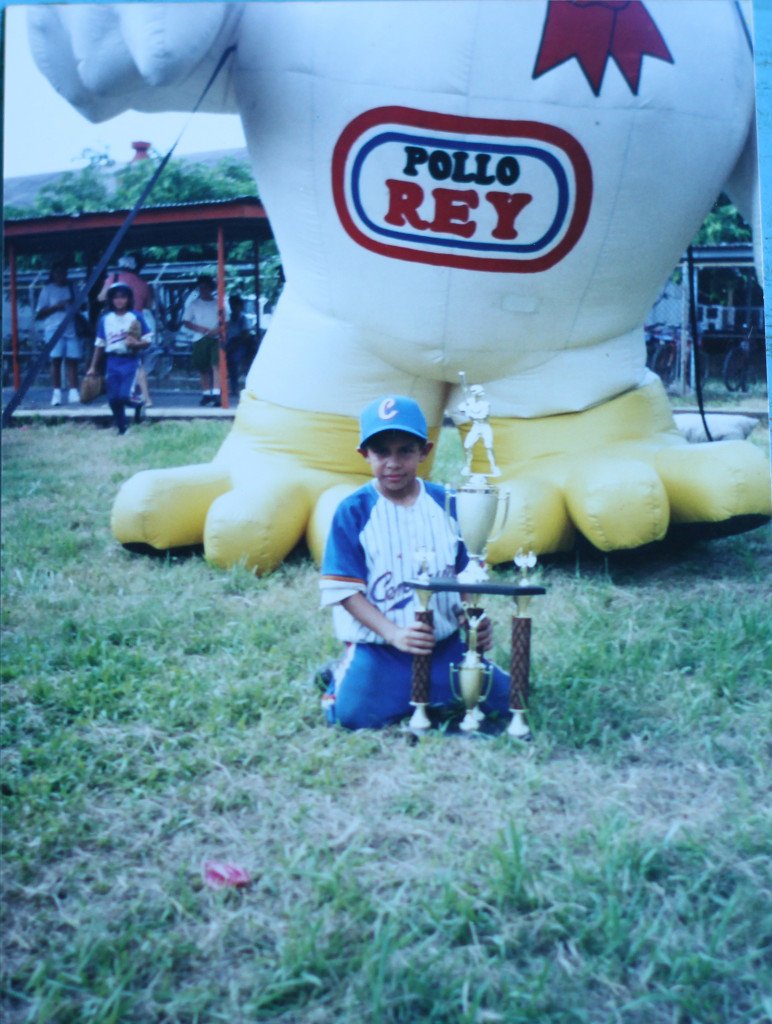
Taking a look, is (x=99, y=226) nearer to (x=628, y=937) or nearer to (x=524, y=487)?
(x=524, y=487)

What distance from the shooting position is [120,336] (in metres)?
2.05

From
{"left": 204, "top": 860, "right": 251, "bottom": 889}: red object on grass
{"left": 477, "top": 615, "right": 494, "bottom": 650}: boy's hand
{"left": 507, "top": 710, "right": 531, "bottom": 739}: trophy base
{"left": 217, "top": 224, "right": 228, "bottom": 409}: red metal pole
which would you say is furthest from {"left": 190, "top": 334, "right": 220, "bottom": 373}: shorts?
{"left": 204, "top": 860, "right": 251, "bottom": 889}: red object on grass

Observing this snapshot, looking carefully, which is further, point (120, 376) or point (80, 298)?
point (120, 376)

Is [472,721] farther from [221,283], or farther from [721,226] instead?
[721,226]

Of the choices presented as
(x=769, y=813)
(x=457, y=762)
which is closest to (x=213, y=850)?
(x=457, y=762)

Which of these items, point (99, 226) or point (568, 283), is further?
point (568, 283)

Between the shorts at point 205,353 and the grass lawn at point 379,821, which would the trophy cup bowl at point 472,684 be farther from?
the shorts at point 205,353

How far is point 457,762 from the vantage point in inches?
60.6

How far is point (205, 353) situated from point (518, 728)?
3.99 feet

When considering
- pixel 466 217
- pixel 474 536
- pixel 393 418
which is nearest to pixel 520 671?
pixel 474 536

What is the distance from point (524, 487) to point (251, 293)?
0.80 meters

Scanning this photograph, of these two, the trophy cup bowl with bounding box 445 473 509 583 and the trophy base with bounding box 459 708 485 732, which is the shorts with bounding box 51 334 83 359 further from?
the trophy base with bounding box 459 708 485 732

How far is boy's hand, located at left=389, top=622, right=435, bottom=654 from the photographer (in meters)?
1.60

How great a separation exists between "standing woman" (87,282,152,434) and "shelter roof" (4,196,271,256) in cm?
11
